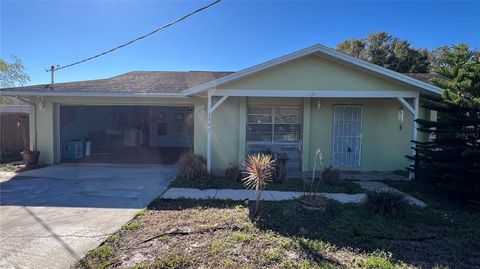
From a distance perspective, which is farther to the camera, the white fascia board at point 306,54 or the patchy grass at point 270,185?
the white fascia board at point 306,54

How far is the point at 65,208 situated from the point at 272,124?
677 centimetres

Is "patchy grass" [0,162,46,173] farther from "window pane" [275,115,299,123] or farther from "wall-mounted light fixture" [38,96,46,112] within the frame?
"window pane" [275,115,299,123]

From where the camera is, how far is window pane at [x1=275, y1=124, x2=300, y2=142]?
35.1ft

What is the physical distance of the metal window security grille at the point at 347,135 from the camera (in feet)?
34.9

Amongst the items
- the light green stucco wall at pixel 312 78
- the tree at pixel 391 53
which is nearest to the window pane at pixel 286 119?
the light green stucco wall at pixel 312 78

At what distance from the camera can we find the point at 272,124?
1066 centimetres

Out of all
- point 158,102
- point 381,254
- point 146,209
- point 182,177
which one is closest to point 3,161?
point 158,102

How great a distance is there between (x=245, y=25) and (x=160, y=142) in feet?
31.0

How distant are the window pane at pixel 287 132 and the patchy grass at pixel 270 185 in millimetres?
2353

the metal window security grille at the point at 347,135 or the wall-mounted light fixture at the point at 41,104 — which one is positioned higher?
the wall-mounted light fixture at the point at 41,104

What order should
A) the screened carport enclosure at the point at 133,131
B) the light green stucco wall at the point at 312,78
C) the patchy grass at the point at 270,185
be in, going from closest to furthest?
1. the patchy grass at the point at 270,185
2. the light green stucco wall at the point at 312,78
3. the screened carport enclosure at the point at 133,131

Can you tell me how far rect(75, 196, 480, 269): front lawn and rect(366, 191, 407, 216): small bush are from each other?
0.11m

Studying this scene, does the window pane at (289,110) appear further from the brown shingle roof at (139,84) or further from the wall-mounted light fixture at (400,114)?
the brown shingle roof at (139,84)

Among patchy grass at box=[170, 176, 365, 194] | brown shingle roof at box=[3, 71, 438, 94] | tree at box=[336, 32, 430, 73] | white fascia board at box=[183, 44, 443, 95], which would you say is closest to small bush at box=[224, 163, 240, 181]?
patchy grass at box=[170, 176, 365, 194]
